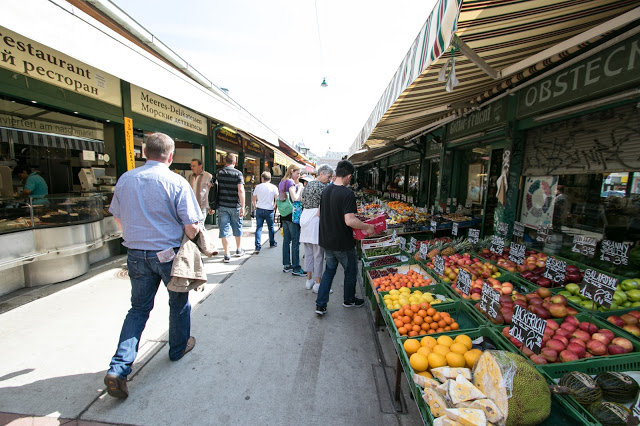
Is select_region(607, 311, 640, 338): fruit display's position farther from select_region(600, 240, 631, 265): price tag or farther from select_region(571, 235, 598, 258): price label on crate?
select_region(571, 235, 598, 258): price label on crate

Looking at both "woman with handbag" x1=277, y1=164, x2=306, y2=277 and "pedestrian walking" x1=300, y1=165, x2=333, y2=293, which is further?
"woman with handbag" x1=277, y1=164, x2=306, y2=277

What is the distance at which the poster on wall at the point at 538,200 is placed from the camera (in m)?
4.05

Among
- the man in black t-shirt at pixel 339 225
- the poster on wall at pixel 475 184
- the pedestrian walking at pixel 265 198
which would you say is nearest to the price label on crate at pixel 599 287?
the man in black t-shirt at pixel 339 225

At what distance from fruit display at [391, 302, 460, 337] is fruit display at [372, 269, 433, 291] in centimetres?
65

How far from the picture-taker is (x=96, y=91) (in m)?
4.43

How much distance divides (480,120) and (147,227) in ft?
18.8

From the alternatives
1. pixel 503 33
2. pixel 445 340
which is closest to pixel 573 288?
pixel 445 340

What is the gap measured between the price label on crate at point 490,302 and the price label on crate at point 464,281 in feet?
0.93

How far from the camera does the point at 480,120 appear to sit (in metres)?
5.36

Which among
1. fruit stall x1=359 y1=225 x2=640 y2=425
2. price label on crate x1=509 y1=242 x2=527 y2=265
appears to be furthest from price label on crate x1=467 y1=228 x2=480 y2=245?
fruit stall x1=359 y1=225 x2=640 y2=425

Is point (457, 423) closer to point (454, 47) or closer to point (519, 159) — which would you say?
point (454, 47)

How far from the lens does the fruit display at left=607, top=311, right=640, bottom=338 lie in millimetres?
1974

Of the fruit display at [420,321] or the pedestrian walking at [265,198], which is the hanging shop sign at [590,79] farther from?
the pedestrian walking at [265,198]

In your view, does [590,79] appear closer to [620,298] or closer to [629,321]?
[620,298]
